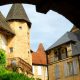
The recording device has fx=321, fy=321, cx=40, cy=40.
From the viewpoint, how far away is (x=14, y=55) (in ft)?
137

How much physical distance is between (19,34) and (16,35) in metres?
0.51

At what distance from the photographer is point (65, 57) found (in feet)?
136

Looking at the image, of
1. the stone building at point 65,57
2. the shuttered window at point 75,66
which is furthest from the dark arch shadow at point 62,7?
the shuttered window at point 75,66

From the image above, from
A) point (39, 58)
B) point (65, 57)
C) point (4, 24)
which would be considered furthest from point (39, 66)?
point (4, 24)

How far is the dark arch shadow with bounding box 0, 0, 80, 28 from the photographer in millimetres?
4285

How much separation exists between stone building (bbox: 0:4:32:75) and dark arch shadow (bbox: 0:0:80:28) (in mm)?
Answer: 34851

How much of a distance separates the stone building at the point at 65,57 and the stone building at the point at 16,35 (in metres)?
3.36

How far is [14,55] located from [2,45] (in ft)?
8.80

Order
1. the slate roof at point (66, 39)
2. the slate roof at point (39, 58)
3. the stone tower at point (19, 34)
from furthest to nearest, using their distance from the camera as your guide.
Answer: the slate roof at point (39, 58)
the slate roof at point (66, 39)
the stone tower at point (19, 34)

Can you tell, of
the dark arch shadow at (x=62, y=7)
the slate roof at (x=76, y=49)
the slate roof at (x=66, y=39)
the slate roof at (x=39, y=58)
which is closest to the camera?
the dark arch shadow at (x=62, y=7)

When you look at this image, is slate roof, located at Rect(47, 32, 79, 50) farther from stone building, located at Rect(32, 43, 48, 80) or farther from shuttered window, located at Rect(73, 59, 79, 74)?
stone building, located at Rect(32, 43, 48, 80)

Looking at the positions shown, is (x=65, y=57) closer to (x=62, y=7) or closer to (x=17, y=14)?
(x=17, y=14)

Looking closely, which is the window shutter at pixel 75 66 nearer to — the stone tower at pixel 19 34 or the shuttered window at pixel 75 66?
the shuttered window at pixel 75 66

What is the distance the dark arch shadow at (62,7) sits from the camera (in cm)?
429
